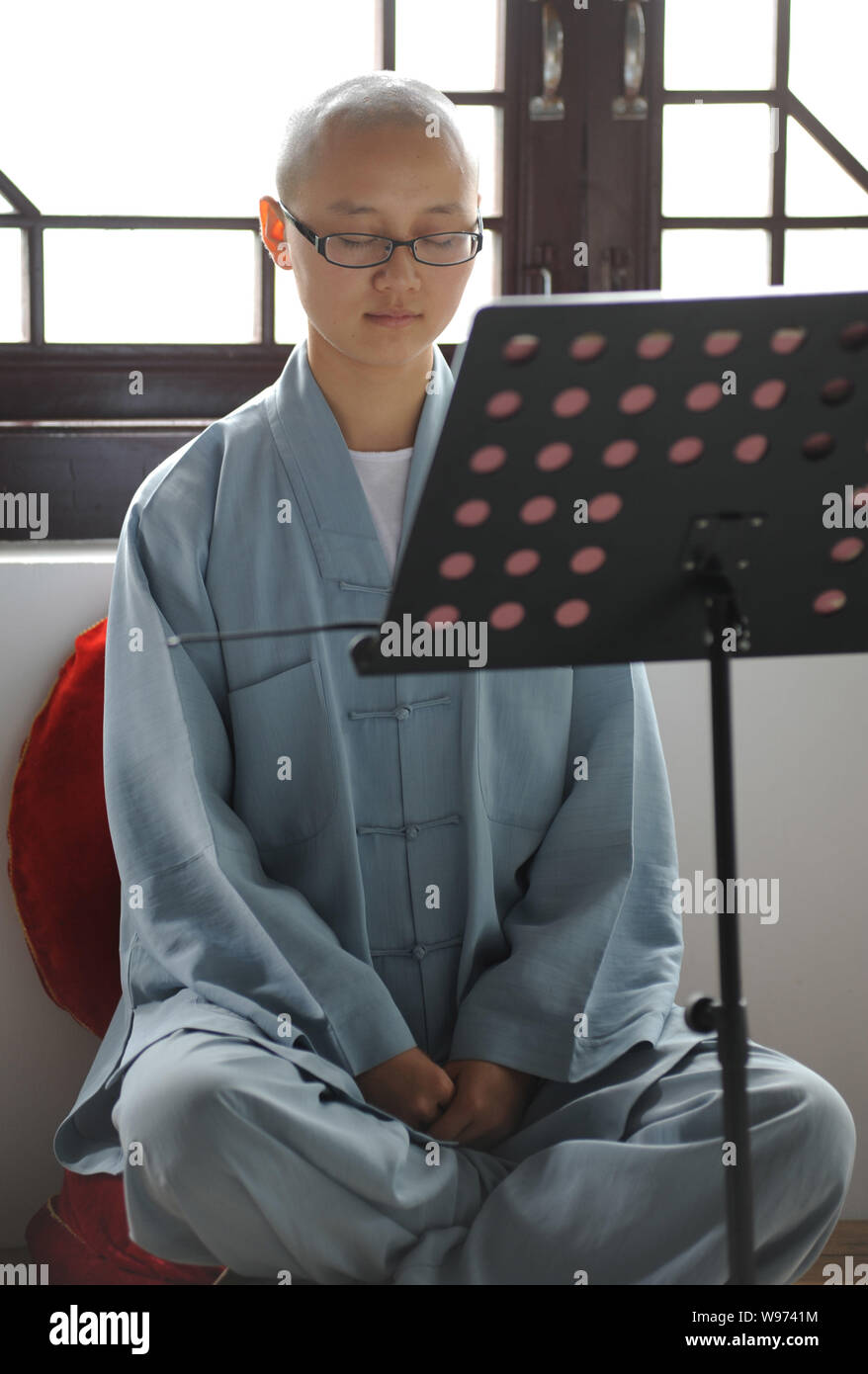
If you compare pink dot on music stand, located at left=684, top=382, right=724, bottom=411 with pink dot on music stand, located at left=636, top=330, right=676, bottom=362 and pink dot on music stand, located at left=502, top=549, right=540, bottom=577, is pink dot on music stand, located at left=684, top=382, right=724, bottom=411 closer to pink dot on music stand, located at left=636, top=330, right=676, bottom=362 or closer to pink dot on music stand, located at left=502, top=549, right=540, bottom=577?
pink dot on music stand, located at left=636, top=330, right=676, bottom=362

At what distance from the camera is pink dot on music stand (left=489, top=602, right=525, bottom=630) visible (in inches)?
37.2

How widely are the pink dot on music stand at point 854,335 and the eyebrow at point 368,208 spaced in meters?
0.56

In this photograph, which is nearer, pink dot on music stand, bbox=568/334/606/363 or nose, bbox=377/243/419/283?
pink dot on music stand, bbox=568/334/606/363

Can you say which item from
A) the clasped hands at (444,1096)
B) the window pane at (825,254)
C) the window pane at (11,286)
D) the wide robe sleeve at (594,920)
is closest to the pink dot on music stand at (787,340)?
the wide robe sleeve at (594,920)

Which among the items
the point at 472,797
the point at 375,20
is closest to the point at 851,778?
the point at 472,797

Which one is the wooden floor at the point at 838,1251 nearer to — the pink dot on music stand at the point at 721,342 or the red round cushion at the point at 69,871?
the red round cushion at the point at 69,871

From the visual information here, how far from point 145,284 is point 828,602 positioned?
1331mm

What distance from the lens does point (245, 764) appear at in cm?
140

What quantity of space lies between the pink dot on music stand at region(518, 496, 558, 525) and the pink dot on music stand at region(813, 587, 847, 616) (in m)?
0.22

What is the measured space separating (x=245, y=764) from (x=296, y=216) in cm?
53

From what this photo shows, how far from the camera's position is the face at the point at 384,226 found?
1.29m

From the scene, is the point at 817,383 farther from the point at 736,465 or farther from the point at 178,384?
the point at 178,384

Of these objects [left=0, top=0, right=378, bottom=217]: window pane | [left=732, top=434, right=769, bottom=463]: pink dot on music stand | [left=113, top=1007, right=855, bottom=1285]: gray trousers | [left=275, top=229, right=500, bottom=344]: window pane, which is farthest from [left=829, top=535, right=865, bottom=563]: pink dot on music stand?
[left=0, top=0, right=378, bottom=217]: window pane
